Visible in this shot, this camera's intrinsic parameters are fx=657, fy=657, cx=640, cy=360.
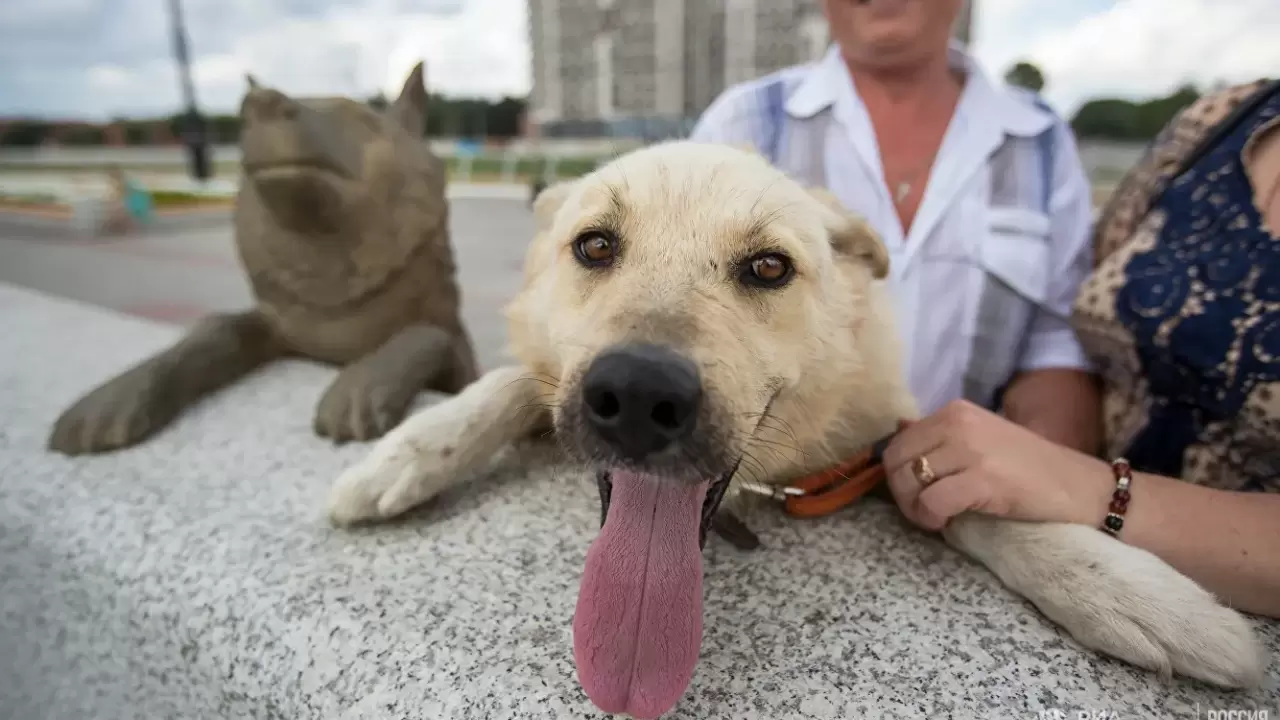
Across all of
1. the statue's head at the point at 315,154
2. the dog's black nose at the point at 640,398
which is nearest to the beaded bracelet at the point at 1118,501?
the dog's black nose at the point at 640,398

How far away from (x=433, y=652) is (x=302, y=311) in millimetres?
1747

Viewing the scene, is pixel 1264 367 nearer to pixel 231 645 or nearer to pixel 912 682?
pixel 912 682

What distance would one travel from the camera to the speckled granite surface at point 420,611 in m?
1.09

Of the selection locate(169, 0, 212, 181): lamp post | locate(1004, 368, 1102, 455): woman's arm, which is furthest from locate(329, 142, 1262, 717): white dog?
locate(169, 0, 212, 181): lamp post

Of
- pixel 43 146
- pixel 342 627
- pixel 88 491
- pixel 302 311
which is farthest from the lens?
pixel 43 146

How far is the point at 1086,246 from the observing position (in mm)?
2113

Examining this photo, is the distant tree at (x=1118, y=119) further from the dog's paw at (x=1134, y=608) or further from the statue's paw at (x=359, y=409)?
the statue's paw at (x=359, y=409)

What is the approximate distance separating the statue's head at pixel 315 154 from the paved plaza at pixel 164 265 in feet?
5.81

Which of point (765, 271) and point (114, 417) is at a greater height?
point (765, 271)

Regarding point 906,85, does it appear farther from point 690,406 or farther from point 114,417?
point 114,417

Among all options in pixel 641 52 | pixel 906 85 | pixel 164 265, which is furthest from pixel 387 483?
pixel 164 265

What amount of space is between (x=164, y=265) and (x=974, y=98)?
20.9 ft

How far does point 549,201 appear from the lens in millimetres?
1745

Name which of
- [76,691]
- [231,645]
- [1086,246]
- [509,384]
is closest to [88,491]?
[76,691]
